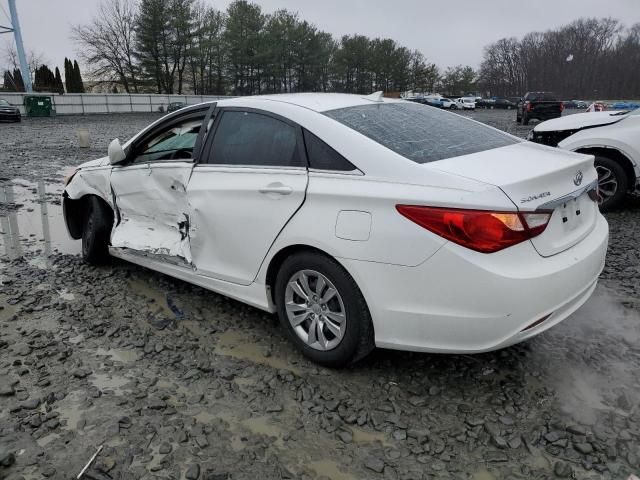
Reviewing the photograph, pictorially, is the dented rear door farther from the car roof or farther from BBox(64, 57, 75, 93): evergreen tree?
BBox(64, 57, 75, 93): evergreen tree

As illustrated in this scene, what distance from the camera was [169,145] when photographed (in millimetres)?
4230

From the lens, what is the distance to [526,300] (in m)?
2.34

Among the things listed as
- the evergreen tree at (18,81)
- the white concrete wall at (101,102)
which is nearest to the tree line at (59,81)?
the evergreen tree at (18,81)

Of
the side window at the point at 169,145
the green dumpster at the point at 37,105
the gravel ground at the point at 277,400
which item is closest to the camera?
the gravel ground at the point at 277,400

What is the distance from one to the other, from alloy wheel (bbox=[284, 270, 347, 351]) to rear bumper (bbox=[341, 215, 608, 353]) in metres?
0.25

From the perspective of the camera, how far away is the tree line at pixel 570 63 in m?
79.3

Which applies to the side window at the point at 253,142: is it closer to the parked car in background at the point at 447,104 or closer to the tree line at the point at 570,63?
the parked car in background at the point at 447,104

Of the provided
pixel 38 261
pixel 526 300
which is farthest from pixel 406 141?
pixel 38 261

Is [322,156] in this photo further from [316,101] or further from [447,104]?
[447,104]

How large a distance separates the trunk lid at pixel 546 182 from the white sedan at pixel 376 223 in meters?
0.01

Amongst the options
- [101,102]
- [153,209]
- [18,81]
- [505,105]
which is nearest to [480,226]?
[153,209]

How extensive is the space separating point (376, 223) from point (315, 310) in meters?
0.70

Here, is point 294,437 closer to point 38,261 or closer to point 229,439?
point 229,439

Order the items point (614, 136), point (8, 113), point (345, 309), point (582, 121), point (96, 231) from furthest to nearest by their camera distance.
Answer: point (8, 113) → point (582, 121) → point (614, 136) → point (96, 231) → point (345, 309)
